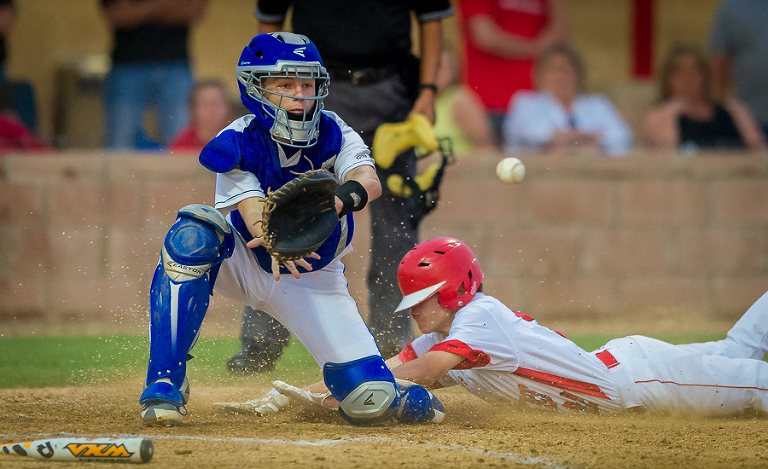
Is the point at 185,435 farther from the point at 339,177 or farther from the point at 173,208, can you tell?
the point at 173,208

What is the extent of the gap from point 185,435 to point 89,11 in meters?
9.03

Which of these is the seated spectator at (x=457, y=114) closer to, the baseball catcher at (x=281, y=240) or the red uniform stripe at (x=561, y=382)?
the baseball catcher at (x=281, y=240)

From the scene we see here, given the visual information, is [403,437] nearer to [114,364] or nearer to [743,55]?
[114,364]

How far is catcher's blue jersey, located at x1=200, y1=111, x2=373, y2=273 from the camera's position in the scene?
3932 mm

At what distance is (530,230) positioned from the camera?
852 cm

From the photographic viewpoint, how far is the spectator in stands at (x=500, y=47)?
27.8ft

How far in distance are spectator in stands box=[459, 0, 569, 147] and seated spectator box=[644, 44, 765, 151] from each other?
3.84ft

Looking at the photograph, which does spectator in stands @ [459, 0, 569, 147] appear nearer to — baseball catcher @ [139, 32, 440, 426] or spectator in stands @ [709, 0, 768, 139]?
spectator in stands @ [709, 0, 768, 139]

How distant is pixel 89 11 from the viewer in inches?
452

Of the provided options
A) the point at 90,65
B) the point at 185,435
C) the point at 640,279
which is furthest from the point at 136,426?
the point at 90,65

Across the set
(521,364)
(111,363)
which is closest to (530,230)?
(111,363)

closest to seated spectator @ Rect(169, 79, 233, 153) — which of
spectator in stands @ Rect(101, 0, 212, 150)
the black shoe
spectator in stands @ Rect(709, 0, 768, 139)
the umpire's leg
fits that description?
spectator in stands @ Rect(101, 0, 212, 150)

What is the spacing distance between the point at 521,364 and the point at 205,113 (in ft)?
15.7

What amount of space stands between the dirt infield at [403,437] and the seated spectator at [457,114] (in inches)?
155
